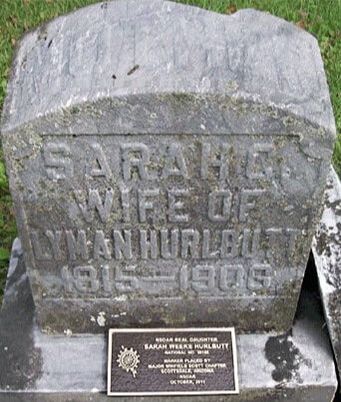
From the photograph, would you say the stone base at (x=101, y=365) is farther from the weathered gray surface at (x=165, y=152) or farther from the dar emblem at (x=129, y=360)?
the weathered gray surface at (x=165, y=152)

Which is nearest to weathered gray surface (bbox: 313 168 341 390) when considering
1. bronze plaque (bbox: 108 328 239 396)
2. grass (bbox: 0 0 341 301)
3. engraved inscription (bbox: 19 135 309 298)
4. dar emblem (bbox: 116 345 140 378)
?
engraved inscription (bbox: 19 135 309 298)

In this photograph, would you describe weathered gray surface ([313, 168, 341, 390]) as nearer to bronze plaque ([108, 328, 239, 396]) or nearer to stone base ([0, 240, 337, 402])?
stone base ([0, 240, 337, 402])

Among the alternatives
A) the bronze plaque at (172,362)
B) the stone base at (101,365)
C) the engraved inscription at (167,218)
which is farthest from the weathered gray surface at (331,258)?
the bronze plaque at (172,362)

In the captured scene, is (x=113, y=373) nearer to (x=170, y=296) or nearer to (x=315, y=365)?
(x=170, y=296)

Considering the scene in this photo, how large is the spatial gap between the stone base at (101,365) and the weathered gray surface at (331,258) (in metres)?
0.07

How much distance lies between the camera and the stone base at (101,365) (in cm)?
253

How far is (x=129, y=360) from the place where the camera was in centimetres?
255

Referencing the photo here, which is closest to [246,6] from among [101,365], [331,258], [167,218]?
[331,258]

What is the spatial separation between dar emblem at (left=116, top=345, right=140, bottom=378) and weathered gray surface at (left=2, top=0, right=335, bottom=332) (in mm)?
181

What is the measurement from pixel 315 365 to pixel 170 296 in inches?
21.6

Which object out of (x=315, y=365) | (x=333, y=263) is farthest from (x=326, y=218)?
(x=315, y=365)

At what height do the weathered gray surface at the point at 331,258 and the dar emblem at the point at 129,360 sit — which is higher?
the weathered gray surface at the point at 331,258

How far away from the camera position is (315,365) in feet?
8.45

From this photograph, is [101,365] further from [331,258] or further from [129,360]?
[331,258]
